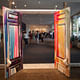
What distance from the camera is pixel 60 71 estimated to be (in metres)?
5.26

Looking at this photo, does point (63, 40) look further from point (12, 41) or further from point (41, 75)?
point (12, 41)

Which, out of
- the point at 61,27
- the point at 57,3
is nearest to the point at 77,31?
the point at 57,3

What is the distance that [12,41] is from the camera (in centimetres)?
495

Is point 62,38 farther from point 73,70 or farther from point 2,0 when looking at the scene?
point 2,0

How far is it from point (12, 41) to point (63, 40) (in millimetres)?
1869

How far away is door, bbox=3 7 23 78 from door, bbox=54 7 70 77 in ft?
5.05

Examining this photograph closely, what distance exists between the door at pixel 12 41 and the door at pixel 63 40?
60.6 inches

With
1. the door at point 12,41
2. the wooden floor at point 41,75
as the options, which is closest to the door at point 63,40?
the wooden floor at point 41,75

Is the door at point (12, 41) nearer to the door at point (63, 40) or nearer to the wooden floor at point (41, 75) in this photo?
the wooden floor at point (41, 75)

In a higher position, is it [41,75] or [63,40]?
[63,40]

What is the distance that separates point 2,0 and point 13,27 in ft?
5.36

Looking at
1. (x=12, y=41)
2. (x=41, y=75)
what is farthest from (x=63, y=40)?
(x=12, y=41)

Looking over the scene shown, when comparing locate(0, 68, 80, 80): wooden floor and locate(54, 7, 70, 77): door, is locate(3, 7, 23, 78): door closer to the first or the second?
locate(0, 68, 80, 80): wooden floor

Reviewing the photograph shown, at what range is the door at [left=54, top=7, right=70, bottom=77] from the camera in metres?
4.65
